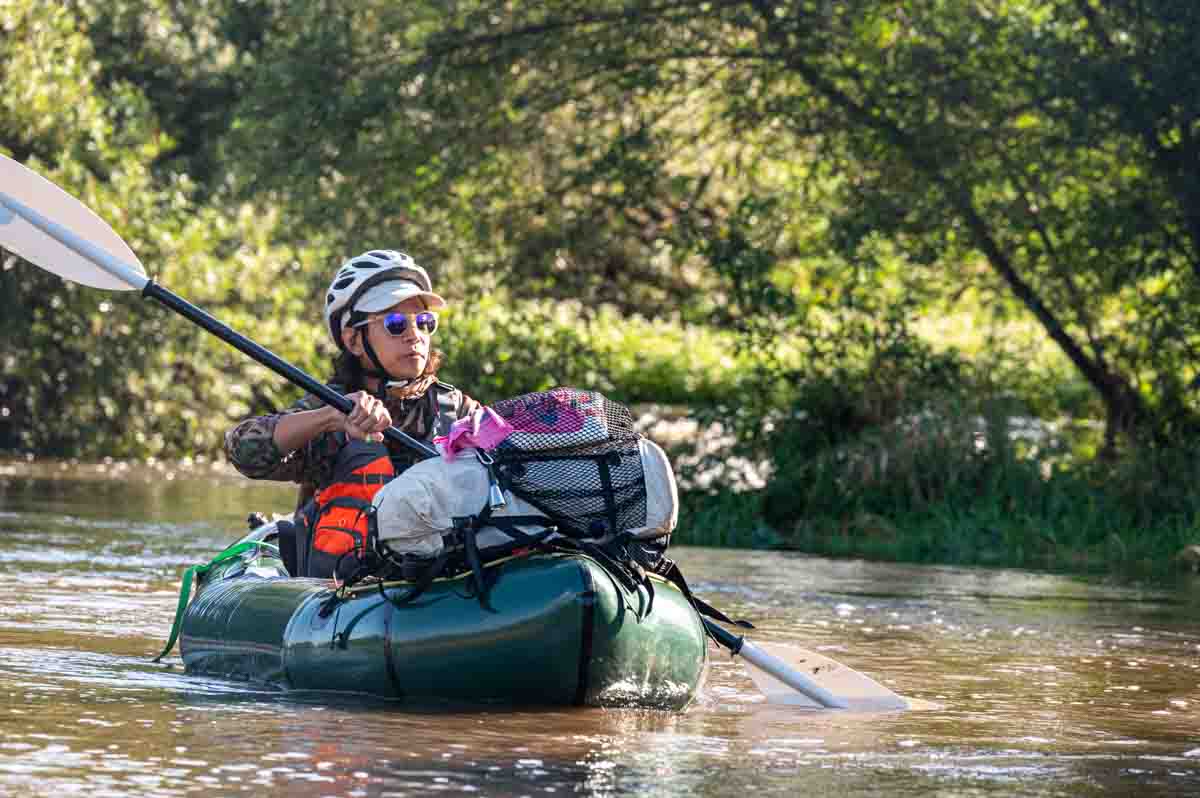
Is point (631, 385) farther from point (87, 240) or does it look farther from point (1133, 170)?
point (87, 240)

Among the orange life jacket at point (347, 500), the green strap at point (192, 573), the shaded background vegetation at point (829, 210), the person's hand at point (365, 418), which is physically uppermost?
the shaded background vegetation at point (829, 210)

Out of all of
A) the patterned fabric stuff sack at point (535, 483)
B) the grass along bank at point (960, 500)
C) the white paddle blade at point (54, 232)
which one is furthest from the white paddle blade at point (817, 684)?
the grass along bank at point (960, 500)

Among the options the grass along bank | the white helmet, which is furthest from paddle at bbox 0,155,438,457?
the grass along bank

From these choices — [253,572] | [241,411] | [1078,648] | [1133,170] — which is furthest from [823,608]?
[241,411]

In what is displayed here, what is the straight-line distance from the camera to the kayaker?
6.18 meters

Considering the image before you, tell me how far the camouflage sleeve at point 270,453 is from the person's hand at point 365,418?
23cm

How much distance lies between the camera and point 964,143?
1273cm

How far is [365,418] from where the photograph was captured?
19.8 feet

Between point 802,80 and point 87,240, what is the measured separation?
708cm

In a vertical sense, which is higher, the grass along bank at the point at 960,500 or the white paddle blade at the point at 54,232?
the white paddle blade at the point at 54,232

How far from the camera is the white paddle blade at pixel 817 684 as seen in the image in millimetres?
6141

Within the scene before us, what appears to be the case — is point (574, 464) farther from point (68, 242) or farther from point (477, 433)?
point (68, 242)

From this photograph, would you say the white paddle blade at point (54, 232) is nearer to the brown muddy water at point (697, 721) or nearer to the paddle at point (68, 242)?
the paddle at point (68, 242)

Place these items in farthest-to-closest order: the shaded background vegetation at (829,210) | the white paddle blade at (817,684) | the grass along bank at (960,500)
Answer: the shaded background vegetation at (829,210), the grass along bank at (960,500), the white paddle blade at (817,684)
